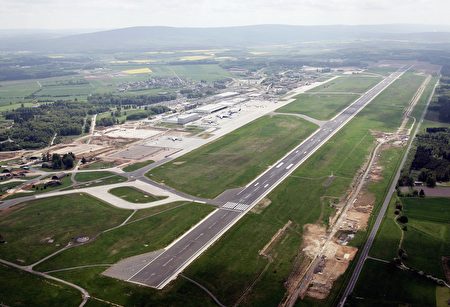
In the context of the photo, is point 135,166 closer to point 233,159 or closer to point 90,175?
point 90,175

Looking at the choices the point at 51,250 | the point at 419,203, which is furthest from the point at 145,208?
the point at 419,203

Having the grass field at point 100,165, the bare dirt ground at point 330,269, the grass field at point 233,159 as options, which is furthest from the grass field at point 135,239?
the grass field at point 100,165

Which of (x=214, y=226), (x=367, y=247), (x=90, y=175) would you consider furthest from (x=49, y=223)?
(x=367, y=247)

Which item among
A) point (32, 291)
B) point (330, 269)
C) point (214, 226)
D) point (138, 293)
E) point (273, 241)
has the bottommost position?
point (330, 269)

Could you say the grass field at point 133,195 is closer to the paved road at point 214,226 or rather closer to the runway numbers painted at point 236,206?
the runway numbers painted at point 236,206

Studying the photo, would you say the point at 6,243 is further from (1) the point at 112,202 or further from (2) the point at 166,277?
(2) the point at 166,277
